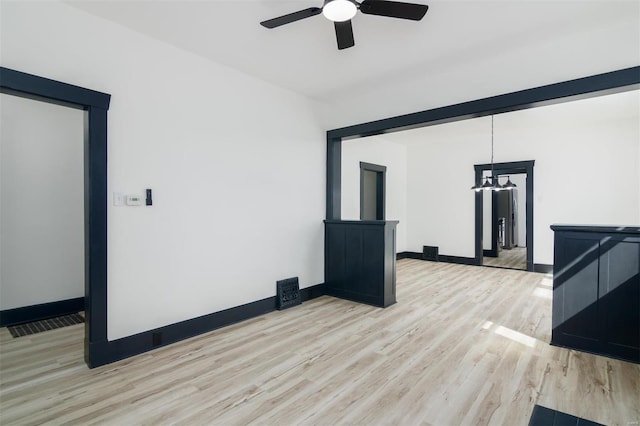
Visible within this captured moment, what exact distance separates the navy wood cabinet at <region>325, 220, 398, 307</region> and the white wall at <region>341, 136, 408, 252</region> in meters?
1.52

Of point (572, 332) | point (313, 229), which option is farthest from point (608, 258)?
point (313, 229)

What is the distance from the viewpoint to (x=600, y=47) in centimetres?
278

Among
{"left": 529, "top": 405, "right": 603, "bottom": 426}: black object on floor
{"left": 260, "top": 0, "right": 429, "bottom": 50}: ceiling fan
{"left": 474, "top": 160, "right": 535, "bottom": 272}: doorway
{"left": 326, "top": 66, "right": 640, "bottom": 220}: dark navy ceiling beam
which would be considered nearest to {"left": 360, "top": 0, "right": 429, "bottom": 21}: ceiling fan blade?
{"left": 260, "top": 0, "right": 429, "bottom": 50}: ceiling fan

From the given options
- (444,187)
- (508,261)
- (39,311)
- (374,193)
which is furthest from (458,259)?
(39,311)

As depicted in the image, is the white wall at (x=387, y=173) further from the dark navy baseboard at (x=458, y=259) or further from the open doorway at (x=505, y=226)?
the open doorway at (x=505, y=226)

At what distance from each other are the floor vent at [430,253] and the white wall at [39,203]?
264 inches

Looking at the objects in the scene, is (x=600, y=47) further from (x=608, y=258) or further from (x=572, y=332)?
(x=572, y=332)

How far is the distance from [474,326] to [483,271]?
3.42 m

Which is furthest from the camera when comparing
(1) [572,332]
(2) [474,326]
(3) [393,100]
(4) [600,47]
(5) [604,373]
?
(3) [393,100]

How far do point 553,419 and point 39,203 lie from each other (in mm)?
5411

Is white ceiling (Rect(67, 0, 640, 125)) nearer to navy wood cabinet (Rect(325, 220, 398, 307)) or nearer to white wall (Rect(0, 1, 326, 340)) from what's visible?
white wall (Rect(0, 1, 326, 340))

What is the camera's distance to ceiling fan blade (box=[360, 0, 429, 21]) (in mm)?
2068

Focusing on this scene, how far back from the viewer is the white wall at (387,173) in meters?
6.30

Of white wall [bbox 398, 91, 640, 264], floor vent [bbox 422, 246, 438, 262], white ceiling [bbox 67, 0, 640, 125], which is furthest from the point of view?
floor vent [bbox 422, 246, 438, 262]
